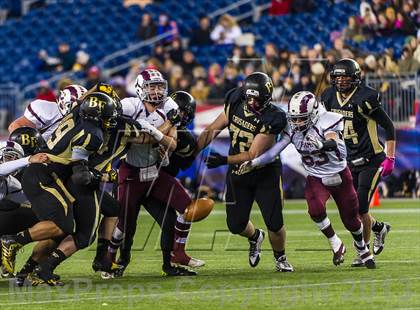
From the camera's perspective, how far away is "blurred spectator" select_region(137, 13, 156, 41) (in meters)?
23.0

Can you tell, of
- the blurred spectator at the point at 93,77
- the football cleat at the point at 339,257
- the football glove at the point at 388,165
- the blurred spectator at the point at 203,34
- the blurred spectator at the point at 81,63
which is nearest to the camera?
the football cleat at the point at 339,257

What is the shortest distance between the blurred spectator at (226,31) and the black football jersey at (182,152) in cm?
1179

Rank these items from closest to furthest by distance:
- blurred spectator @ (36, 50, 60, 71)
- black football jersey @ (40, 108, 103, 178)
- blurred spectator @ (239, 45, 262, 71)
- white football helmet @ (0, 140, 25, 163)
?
black football jersey @ (40, 108, 103, 178) < white football helmet @ (0, 140, 25, 163) < blurred spectator @ (239, 45, 262, 71) < blurred spectator @ (36, 50, 60, 71)

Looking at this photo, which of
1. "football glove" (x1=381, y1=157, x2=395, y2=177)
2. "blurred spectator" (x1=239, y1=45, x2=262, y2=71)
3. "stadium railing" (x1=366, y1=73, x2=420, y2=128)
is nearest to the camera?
"football glove" (x1=381, y1=157, x2=395, y2=177)

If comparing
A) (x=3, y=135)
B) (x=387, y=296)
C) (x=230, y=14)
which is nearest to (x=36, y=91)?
(x=3, y=135)

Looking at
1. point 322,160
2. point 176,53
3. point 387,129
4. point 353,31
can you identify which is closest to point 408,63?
Answer: point 353,31

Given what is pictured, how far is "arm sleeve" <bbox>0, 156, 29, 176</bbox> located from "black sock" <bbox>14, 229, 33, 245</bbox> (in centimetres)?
51

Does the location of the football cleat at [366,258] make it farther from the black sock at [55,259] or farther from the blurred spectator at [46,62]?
the blurred spectator at [46,62]

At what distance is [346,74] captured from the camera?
416 inches

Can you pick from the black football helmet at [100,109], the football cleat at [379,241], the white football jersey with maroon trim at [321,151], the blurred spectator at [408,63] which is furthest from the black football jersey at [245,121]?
the blurred spectator at [408,63]

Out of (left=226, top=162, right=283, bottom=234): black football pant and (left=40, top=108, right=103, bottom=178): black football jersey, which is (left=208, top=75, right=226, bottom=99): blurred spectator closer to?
(left=226, top=162, right=283, bottom=234): black football pant

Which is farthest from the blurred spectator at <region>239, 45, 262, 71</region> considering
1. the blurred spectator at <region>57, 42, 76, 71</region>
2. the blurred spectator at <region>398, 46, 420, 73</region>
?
the blurred spectator at <region>57, 42, 76, 71</region>

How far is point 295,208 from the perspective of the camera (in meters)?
17.0

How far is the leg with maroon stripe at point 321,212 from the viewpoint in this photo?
32.9 feet
